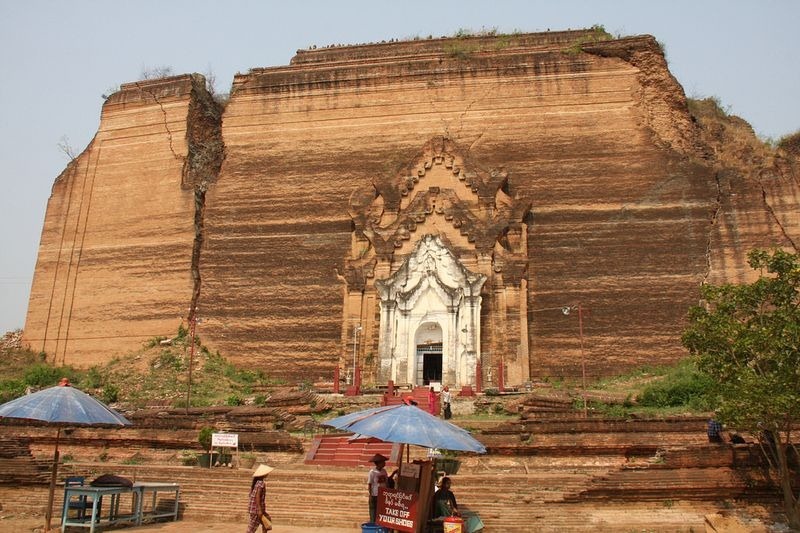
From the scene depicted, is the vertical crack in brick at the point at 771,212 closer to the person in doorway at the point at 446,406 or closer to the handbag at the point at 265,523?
the person in doorway at the point at 446,406

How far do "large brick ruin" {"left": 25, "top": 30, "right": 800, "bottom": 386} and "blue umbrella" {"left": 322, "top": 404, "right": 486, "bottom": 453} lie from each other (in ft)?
45.2

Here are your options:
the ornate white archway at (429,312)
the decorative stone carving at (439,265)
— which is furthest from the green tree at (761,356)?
the ornate white archway at (429,312)

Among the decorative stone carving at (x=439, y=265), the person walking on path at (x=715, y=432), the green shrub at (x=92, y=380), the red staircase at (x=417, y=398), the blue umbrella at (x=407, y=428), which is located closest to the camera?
the blue umbrella at (x=407, y=428)

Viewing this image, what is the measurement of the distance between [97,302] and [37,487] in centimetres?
1708

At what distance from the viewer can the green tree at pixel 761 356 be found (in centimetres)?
1113

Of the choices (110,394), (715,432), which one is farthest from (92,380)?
(715,432)

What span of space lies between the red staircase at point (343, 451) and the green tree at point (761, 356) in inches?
260

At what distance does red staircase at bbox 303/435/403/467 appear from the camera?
15.5 m

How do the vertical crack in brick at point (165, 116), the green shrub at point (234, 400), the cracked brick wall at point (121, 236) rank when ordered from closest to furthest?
the green shrub at point (234, 400) < the cracked brick wall at point (121, 236) < the vertical crack in brick at point (165, 116)

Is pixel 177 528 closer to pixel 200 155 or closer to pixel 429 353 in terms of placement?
pixel 429 353

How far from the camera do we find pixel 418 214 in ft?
83.5

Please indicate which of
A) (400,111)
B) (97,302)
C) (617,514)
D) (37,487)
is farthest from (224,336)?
(617,514)

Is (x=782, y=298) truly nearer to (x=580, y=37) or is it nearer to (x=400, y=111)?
(x=400, y=111)

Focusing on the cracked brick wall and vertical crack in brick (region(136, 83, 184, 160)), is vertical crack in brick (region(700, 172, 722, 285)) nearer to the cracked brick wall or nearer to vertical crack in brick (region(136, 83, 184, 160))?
the cracked brick wall
